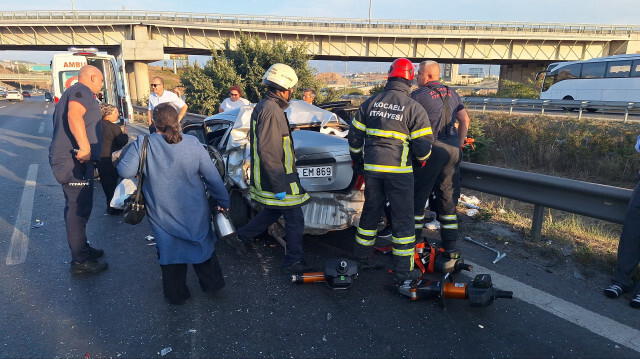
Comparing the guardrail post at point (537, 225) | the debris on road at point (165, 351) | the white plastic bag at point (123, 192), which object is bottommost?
the debris on road at point (165, 351)

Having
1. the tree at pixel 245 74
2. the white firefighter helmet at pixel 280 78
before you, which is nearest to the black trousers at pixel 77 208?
the white firefighter helmet at pixel 280 78

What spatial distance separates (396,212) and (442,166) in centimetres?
72

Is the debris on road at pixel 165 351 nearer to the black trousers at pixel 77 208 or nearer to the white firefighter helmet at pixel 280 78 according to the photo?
the black trousers at pixel 77 208

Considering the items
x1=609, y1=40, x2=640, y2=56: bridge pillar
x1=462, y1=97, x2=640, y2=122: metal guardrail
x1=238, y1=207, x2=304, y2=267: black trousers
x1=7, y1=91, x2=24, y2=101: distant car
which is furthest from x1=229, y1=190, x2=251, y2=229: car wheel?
x1=7, y1=91, x2=24, y2=101: distant car

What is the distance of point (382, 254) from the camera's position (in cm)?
422

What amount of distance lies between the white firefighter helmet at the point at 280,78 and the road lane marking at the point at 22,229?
298 centimetres

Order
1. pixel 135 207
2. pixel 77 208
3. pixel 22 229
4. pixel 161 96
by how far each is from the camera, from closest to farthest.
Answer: pixel 135 207, pixel 77 208, pixel 22 229, pixel 161 96

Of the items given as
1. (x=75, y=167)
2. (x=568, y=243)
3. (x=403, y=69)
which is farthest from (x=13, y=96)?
(x=568, y=243)

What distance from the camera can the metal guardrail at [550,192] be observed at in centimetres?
365

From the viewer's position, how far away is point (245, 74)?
53.5ft

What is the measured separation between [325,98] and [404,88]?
12.5 meters

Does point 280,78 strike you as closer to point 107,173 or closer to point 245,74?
point 107,173

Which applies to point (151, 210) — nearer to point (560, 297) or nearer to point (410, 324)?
point (410, 324)

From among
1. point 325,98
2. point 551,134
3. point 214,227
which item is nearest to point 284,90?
point 214,227
